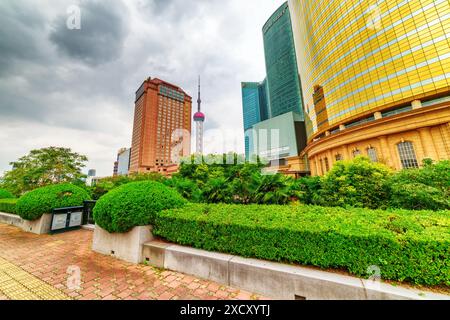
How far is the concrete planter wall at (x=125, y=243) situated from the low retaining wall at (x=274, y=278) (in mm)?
554

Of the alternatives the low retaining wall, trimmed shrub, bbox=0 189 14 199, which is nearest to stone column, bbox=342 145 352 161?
the low retaining wall

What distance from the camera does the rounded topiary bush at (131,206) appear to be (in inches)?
177

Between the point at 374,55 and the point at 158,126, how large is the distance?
9051cm

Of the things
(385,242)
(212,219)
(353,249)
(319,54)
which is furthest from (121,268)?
(319,54)

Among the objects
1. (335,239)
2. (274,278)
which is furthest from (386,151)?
(274,278)

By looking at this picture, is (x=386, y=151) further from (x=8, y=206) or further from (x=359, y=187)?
(x=8, y=206)

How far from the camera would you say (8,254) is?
5.14 metres

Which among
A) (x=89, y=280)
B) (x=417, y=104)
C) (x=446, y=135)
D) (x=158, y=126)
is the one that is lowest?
(x=89, y=280)

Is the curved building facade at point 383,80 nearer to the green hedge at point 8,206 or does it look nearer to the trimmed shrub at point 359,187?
the trimmed shrub at point 359,187

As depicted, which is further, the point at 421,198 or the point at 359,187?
the point at 359,187

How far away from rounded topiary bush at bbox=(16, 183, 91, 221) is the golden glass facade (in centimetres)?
3549

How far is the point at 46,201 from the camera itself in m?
7.50

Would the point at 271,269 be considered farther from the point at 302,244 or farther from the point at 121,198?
the point at 121,198
